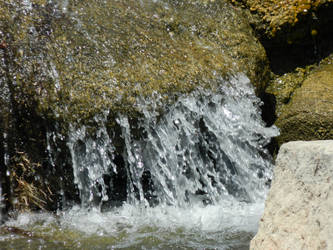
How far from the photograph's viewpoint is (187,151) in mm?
4418

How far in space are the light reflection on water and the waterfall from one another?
18 cm

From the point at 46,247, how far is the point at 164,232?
3.18ft

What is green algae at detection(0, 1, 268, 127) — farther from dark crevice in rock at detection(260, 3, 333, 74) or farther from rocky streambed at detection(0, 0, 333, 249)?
dark crevice in rock at detection(260, 3, 333, 74)

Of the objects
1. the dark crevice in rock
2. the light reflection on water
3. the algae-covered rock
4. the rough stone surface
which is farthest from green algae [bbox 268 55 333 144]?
the rough stone surface

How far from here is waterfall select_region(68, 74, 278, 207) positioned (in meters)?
4.09

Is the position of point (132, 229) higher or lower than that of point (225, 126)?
lower

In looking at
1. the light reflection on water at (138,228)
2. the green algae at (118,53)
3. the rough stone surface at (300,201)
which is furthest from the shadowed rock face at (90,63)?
the rough stone surface at (300,201)

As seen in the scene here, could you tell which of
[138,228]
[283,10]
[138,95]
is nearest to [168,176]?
[138,228]

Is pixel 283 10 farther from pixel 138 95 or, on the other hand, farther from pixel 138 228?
pixel 138 228

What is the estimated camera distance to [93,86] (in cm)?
408

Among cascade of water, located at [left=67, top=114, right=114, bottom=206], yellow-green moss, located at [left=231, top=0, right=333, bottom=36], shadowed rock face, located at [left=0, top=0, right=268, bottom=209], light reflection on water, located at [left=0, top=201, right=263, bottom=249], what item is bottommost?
light reflection on water, located at [left=0, top=201, right=263, bottom=249]

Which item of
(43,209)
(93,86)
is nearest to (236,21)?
(93,86)

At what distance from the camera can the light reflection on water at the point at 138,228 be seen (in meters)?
3.47

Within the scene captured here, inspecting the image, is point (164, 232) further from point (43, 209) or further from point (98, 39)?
point (98, 39)
